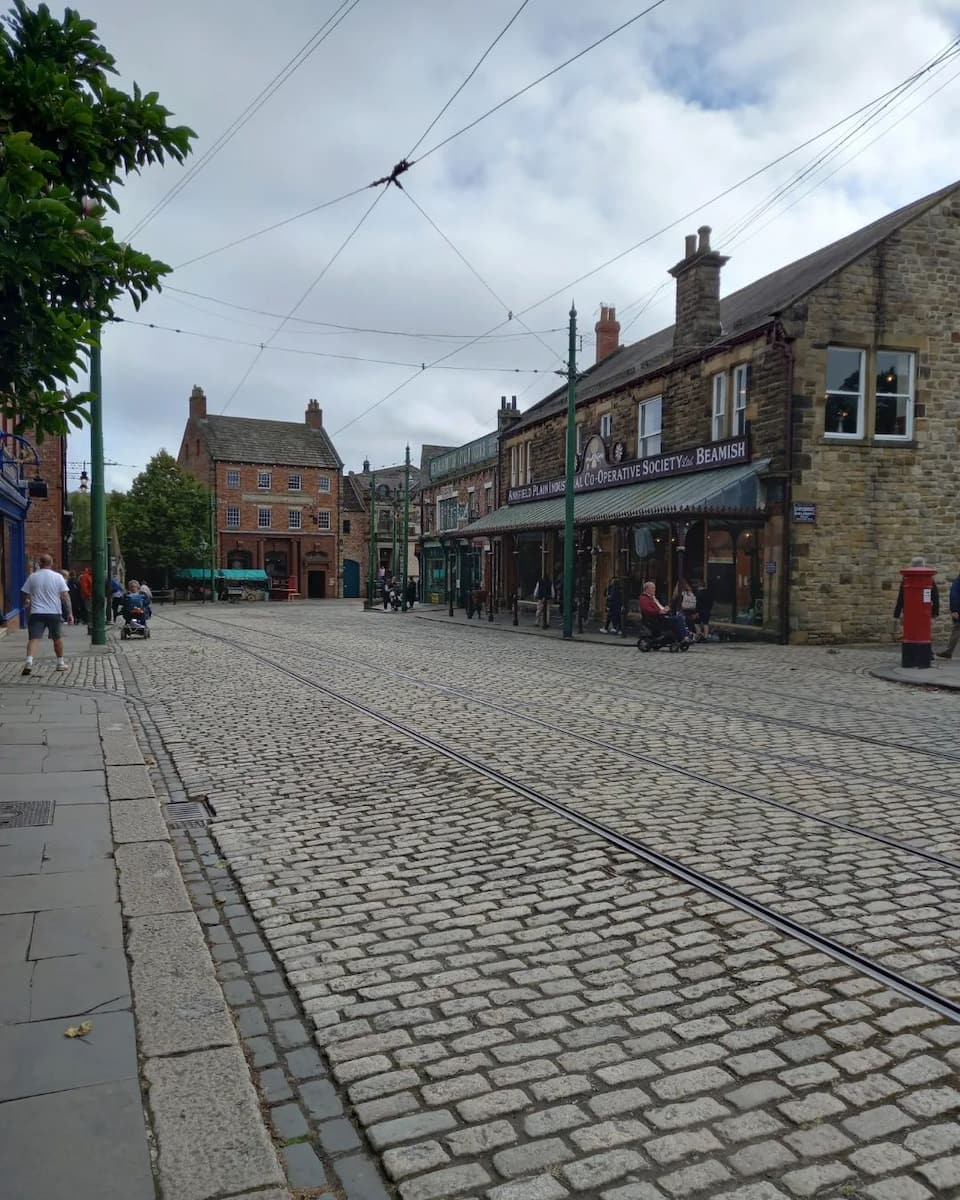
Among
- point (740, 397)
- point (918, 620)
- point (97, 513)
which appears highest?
point (740, 397)

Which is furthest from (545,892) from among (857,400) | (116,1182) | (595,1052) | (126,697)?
(857,400)

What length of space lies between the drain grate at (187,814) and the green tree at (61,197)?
2.60 m

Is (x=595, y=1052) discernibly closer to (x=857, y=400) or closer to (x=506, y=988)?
(x=506, y=988)

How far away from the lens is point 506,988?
3.63 metres

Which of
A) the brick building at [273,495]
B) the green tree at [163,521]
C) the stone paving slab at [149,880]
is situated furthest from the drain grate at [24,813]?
the brick building at [273,495]

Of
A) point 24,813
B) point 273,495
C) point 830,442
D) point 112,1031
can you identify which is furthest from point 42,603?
point 273,495

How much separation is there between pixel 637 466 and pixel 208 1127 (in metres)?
25.0

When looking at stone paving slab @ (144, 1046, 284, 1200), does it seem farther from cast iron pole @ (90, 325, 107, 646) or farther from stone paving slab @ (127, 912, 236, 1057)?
cast iron pole @ (90, 325, 107, 646)

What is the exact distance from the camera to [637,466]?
2647 centimetres

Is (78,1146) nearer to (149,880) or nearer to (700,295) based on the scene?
(149,880)

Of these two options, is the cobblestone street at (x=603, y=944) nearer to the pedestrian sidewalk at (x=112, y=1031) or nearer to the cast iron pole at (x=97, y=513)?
the pedestrian sidewalk at (x=112, y=1031)

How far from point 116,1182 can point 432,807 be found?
13.3 feet

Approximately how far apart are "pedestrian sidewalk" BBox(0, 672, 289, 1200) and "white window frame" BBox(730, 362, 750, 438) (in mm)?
19448

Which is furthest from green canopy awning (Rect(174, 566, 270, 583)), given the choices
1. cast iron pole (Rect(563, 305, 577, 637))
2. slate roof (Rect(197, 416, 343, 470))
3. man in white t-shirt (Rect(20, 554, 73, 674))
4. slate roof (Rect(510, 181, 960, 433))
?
man in white t-shirt (Rect(20, 554, 73, 674))
